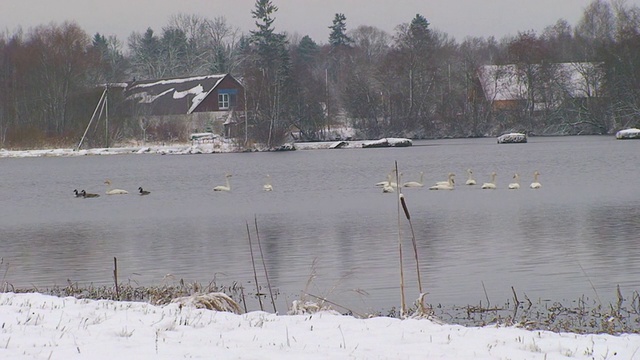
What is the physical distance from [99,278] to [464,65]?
79.2 m

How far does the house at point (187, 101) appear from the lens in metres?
80.5

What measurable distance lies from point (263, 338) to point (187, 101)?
78739 mm

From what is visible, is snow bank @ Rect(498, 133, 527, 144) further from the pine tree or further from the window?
the pine tree

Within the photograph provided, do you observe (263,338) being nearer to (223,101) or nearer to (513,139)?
(513,139)

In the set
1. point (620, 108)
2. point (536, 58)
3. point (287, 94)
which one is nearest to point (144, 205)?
point (287, 94)

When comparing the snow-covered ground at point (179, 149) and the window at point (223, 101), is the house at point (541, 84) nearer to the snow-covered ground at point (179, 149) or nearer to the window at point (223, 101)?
the snow-covered ground at point (179, 149)

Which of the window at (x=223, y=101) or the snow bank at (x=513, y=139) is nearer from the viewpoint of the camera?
the snow bank at (x=513, y=139)

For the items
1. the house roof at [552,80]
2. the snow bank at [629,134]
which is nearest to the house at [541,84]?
the house roof at [552,80]

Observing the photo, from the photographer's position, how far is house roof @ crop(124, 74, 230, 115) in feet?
278

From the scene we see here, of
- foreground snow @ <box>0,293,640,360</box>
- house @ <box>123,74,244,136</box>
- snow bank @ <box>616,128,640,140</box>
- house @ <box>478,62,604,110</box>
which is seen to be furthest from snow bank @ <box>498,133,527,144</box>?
foreground snow @ <box>0,293,640,360</box>

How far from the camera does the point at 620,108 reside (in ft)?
239

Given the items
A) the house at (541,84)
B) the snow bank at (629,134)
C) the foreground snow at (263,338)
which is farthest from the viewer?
the house at (541,84)

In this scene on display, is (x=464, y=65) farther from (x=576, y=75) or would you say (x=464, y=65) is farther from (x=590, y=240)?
(x=590, y=240)

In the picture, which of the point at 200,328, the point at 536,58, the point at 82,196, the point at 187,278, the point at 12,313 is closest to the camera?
the point at 200,328
